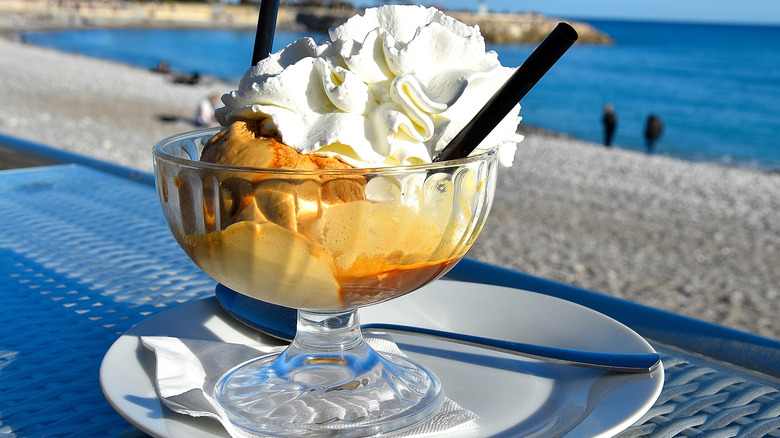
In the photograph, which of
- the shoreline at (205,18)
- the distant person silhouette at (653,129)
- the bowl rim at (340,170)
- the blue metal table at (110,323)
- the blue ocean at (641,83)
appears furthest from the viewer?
the shoreline at (205,18)

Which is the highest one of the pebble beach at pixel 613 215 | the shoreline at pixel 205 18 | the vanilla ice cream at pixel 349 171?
the shoreline at pixel 205 18

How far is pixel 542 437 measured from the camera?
27.0 inches

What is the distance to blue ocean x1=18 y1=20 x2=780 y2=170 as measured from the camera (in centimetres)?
1681

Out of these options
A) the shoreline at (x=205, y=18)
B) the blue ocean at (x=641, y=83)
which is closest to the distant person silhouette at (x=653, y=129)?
the blue ocean at (x=641, y=83)

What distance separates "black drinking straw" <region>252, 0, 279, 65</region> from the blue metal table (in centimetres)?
42

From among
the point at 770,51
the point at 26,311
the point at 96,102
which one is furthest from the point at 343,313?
the point at 770,51

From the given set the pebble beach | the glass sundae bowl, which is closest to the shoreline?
the pebble beach

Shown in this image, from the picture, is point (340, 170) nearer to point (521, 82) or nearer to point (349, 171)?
point (349, 171)

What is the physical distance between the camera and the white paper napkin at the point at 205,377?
0.68m

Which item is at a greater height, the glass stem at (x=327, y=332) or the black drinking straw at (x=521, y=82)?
the black drinking straw at (x=521, y=82)

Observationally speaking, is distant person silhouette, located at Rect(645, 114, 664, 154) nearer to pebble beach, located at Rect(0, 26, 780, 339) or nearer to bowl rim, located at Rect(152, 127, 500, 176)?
pebble beach, located at Rect(0, 26, 780, 339)

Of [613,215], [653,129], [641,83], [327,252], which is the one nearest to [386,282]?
[327,252]

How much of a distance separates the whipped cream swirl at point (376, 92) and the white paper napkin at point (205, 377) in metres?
0.28

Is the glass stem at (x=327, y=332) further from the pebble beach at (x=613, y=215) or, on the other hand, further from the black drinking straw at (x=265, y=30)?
the pebble beach at (x=613, y=215)
